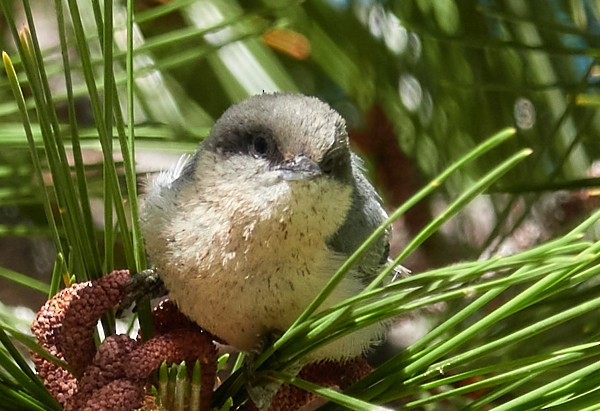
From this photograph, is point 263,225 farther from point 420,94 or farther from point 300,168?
point 420,94

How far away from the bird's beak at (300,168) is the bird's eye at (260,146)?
5 centimetres

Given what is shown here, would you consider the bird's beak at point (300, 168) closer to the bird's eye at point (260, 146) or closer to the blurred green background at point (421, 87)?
the bird's eye at point (260, 146)

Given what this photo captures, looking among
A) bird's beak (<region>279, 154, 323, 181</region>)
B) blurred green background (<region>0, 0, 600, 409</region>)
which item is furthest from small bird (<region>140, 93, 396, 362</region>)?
blurred green background (<region>0, 0, 600, 409</region>)

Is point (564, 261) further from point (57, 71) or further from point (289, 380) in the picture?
point (57, 71)

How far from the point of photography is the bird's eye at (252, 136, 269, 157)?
0.86 meters

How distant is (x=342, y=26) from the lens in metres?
1.27

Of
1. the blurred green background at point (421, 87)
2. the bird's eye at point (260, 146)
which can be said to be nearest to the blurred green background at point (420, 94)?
the blurred green background at point (421, 87)

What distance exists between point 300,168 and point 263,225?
77 millimetres

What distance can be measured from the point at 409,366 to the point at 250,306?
16 centimetres

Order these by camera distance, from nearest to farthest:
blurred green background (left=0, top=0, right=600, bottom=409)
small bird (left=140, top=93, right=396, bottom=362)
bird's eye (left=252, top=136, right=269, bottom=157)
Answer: small bird (left=140, top=93, right=396, bottom=362), bird's eye (left=252, top=136, right=269, bottom=157), blurred green background (left=0, top=0, right=600, bottom=409)

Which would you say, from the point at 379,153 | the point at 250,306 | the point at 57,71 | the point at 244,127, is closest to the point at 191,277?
the point at 250,306

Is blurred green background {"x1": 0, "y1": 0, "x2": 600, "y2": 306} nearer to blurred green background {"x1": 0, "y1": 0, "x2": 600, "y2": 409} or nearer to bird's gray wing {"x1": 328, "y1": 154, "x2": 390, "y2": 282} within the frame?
blurred green background {"x1": 0, "y1": 0, "x2": 600, "y2": 409}

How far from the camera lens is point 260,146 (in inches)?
34.3

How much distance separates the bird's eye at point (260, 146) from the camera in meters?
0.86
